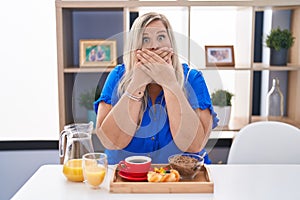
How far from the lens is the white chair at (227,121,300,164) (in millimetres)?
1747

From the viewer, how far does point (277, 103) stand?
248 centimetres

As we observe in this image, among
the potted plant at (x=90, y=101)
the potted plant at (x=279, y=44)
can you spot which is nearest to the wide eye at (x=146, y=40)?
the potted plant at (x=90, y=101)

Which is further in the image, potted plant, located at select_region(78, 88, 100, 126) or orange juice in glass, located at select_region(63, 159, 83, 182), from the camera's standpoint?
potted plant, located at select_region(78, 88, 100, 126)

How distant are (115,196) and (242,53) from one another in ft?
5.27

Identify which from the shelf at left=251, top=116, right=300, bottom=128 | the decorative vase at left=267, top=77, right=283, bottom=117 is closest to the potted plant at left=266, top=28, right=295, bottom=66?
the decorative vase at left=267, top=77, right=283, bottom=117

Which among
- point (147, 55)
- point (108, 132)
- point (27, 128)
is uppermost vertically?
point (147, 55)

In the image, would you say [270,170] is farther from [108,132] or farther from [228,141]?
[228,141]

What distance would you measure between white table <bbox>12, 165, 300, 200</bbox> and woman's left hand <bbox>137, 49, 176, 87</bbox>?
0.40 m

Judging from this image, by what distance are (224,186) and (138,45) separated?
574mm

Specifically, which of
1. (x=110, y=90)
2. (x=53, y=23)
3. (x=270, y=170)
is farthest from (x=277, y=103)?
(x=53, y=23)

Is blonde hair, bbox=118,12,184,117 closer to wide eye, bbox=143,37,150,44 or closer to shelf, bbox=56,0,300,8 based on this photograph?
wide eye, bbox=143,37,150,44

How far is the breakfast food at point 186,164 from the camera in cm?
128

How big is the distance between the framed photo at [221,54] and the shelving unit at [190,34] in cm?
7

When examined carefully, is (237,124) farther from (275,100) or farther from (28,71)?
(28,71)
